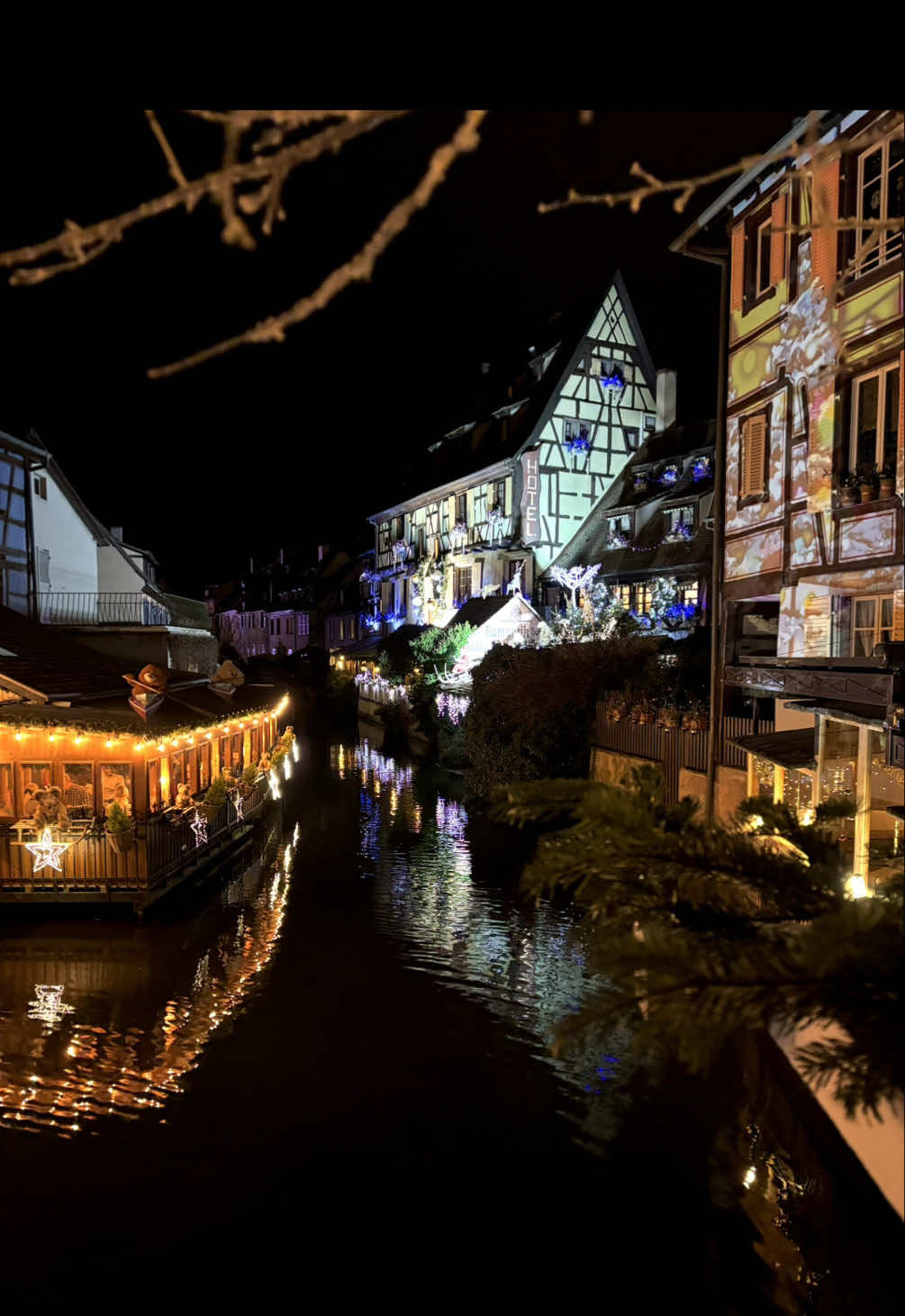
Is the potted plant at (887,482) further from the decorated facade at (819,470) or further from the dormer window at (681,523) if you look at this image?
the dormer window at (681,523)

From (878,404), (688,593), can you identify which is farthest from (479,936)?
(688,593)

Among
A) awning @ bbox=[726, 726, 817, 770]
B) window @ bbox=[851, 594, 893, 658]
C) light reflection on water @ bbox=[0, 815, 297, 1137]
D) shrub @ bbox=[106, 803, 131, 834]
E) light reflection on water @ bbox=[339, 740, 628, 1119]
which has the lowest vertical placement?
light reflection on water @ bbox=[339, 740, 628, 1119]

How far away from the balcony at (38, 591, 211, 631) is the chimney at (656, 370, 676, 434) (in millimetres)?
21322

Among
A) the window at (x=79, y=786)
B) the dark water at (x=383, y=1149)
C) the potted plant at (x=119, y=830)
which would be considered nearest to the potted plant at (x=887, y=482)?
the dark water at (x=383, y=1149)

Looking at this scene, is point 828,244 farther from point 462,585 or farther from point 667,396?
point 462,585

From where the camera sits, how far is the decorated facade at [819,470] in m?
10.4

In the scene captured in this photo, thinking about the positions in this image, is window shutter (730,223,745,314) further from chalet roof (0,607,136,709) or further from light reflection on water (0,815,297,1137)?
chalet roof (0,607,136,709)

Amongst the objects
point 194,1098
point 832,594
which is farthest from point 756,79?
point 832,594

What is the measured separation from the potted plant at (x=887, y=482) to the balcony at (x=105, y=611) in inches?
911

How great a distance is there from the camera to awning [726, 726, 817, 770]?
10.6 metres

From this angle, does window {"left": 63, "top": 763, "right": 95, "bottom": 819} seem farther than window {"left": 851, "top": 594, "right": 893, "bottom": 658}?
Yes

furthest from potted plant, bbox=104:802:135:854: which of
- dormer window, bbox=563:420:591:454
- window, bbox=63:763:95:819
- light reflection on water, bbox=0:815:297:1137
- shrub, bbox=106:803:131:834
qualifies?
dormer window, bbox=563:420:591:454

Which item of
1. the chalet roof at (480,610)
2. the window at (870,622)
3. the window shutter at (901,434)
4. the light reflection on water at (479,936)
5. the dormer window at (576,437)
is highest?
the dormer window at (576,437)

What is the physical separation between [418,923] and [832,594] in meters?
8.13
